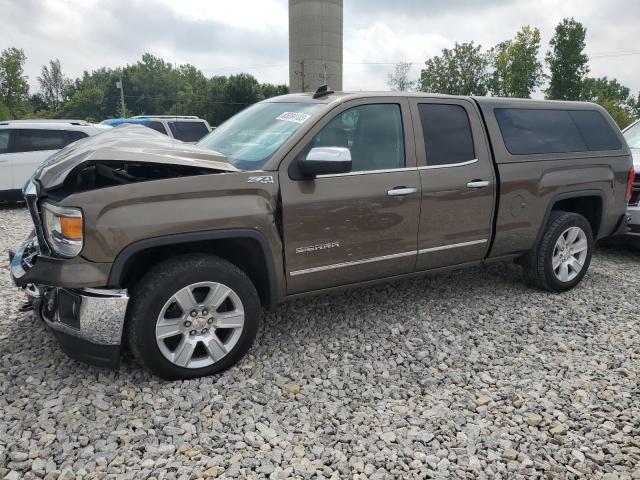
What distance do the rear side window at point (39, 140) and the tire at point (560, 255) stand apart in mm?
8815

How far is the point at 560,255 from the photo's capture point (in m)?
4.84

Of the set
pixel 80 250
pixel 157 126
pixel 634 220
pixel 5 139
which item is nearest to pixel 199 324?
pixel 80 250

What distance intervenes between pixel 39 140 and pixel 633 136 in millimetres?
10435

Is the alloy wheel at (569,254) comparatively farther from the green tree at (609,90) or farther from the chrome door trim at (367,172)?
the green tree at (609,90)

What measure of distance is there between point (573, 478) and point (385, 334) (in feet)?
5.59

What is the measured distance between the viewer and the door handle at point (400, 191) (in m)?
3.66

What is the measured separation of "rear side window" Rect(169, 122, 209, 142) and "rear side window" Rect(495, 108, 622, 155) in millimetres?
10642

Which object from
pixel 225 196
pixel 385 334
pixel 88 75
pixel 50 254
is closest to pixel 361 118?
pixel 225 196

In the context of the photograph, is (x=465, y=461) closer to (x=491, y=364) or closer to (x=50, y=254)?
(x=491, y=364)

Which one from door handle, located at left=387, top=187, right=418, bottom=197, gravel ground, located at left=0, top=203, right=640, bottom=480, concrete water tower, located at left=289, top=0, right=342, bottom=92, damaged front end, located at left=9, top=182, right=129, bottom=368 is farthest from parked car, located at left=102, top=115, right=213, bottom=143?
concrete water tower, located at left=289, top=0, right=342, bottom=92

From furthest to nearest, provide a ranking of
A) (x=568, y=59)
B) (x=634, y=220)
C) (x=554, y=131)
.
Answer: (x=568, y=59) < (x=634, y=220) < (x=554, y=131)

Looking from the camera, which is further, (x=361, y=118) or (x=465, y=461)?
(x=361, y=118)

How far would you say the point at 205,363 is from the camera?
10.4 feet

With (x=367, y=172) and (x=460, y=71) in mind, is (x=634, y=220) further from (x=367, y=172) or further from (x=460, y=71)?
(x=460, y=71)
